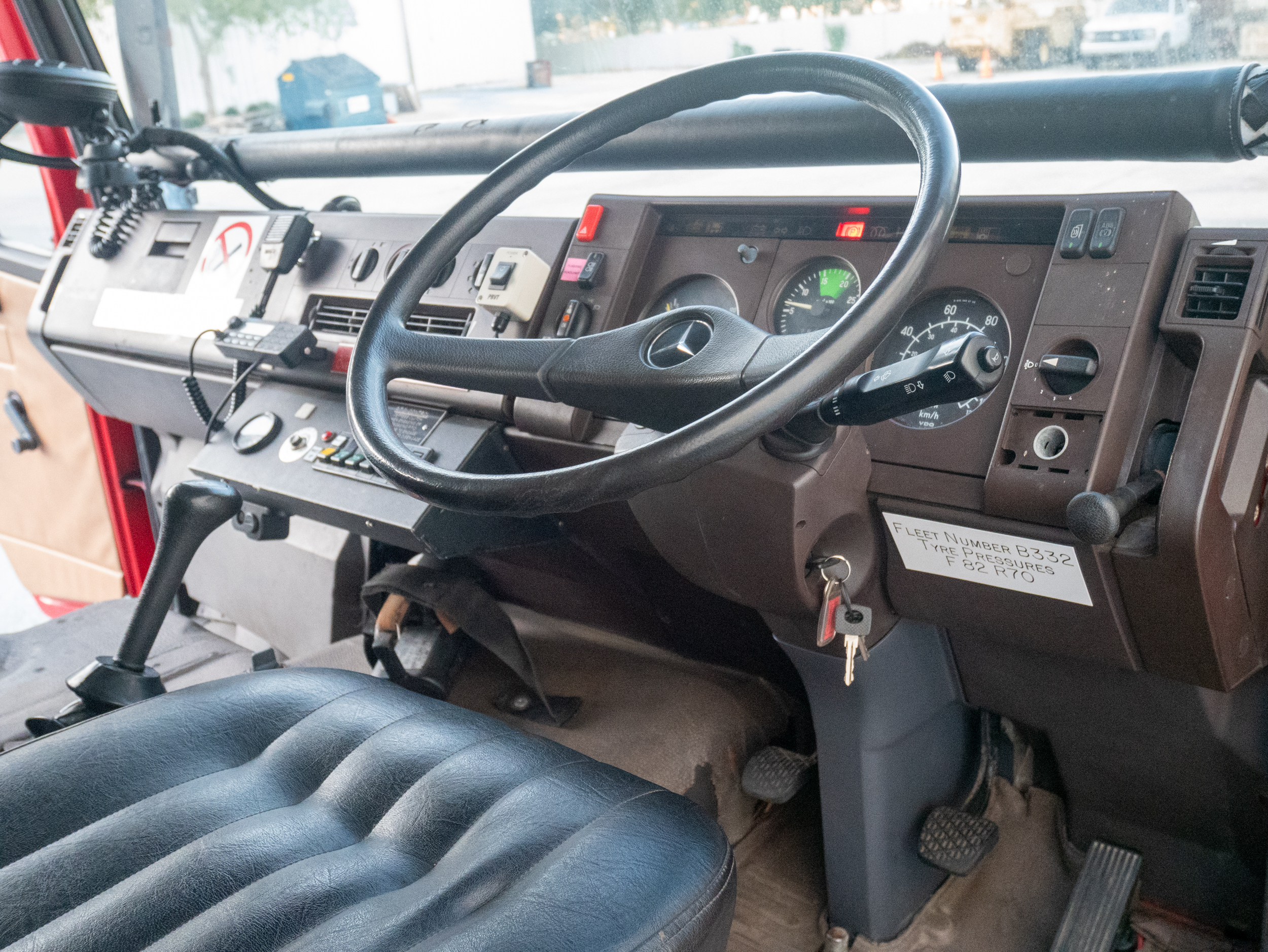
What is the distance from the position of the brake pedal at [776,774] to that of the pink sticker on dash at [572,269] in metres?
0.79

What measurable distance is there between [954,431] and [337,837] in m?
0.72

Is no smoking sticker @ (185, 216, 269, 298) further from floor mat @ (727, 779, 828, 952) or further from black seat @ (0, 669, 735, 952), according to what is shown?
floor mat @ (727, 779, 828, 952)

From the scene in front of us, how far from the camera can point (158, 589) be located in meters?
1.51

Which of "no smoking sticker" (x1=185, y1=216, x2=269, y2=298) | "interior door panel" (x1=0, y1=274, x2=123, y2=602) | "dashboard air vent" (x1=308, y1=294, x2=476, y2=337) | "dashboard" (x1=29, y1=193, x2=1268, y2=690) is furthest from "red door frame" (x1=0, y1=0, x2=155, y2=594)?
"dashboard" (x1=29, y1=193, x2=1268, y2=690)

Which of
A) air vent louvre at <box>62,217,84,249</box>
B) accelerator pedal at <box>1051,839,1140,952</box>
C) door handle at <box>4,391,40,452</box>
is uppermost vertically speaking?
air vent louvre at <box>62,217,84,249</box>

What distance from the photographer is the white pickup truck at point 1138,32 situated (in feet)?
3.88

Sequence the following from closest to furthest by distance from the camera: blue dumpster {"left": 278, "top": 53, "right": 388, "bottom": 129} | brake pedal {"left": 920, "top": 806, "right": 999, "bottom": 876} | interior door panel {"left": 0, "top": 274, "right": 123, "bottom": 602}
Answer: brake pedal {"left": 920, "top": 806, "right": 999, "bottom": 876} < blue dumpster {"left": 278, "top": 53, "right": 388, "bottom": 129} < interior door panel {"left": 0, "top": 274, "right": 123, "bottom": 602}

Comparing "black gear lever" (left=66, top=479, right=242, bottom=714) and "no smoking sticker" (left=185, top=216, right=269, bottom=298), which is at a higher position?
"no smoking sticker" (left=185, top=216, right=269, bottom=298)

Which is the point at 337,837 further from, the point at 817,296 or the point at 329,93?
the point at 329,93

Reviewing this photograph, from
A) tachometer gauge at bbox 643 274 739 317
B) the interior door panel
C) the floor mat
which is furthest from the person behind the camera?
the interior door panel

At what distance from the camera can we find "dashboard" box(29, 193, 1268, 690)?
97cm

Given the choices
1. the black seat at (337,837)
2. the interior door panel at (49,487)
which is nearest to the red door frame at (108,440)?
the interior door panel at (49,487)

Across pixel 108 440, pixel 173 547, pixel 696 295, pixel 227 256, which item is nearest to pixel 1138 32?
pixel 696 295

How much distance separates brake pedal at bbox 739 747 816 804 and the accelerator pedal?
1.29 feet
